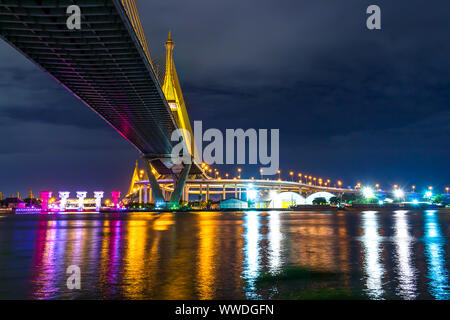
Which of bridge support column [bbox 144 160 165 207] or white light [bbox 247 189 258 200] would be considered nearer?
bridge support column [bbox 144 160 165 207]

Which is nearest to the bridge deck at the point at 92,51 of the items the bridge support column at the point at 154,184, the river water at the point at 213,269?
the river water at the point at 213,269

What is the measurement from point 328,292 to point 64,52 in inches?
1257

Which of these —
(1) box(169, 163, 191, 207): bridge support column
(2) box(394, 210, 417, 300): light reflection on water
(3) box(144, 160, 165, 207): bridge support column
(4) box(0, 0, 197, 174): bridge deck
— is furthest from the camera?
(1) box(169, 163, 191, 207): bridge support column

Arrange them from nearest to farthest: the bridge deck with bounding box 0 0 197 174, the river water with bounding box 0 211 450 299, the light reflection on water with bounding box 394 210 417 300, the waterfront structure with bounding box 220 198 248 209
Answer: the light reflection on water with bounding box 394 210 417 300 < the river water with bounding box 0 211 450 299 < the bridge deck with bounding box 0 0 197 174 < the waterfront structure with bounding box 220 198 248 209

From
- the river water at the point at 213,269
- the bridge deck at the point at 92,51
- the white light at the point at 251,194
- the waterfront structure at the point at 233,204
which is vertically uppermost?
the bridge deck at the point at 92,51

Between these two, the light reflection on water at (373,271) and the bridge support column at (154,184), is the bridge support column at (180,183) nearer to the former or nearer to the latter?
the bridge support column at (154,184)

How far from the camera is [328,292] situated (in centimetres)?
996

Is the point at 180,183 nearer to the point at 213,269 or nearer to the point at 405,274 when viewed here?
the point at 213,269

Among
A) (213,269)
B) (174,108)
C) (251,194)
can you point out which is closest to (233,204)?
(251,194)

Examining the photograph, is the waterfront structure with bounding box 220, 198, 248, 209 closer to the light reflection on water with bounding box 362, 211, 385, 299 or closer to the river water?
the river water

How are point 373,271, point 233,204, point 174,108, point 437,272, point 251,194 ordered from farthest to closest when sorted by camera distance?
1. point 251,194
2. point 233,204
3. point 174,108
4. point 373,271
5. point 437,272

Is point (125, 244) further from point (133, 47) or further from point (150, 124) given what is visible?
point (150, 124)

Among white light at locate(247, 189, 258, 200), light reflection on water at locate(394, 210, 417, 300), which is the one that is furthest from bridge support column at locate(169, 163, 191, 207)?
light reflection on water at locate(394, 210, 417, 300)
